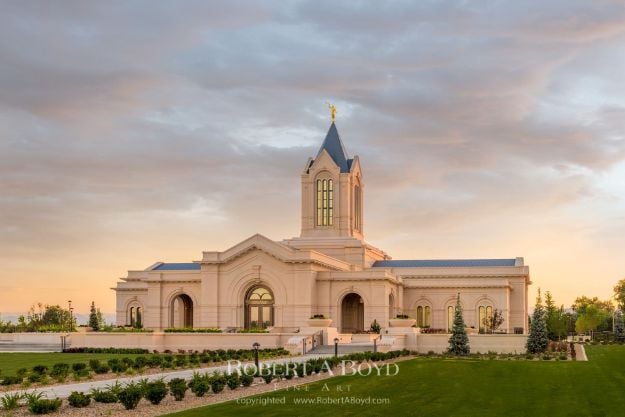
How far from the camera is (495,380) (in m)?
31.4

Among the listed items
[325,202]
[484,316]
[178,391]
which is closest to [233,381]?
[178,391]

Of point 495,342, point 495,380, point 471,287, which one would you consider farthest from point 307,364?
point 471,287

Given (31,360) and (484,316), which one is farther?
(484,316)

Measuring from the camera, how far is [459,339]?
52.9 metres

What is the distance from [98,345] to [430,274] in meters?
30.8

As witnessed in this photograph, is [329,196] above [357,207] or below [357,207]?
above

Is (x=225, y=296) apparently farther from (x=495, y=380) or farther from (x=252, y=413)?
(x=252, y=413)

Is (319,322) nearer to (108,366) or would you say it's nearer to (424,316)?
(424,316)

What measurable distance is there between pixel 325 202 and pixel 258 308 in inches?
523

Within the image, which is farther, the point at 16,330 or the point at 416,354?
the point at 16,330

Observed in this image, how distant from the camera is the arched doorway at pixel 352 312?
71375 millimetres

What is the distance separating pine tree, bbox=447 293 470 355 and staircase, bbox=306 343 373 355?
16.2ft

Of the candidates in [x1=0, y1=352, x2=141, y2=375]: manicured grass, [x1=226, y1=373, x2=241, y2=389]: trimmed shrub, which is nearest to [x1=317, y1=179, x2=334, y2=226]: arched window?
[x1=0, y1=352, x2=141, y2=375]: manicured grass

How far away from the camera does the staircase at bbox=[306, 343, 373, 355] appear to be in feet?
167
